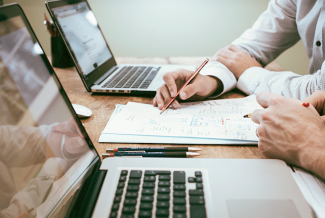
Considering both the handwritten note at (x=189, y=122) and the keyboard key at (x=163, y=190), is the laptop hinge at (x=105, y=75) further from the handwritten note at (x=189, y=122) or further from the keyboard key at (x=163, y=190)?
the keyboard key at (x=163, y=190)

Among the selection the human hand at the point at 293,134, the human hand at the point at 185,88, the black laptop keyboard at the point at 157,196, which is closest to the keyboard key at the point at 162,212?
the black laptop keyboard at the point at 157,196

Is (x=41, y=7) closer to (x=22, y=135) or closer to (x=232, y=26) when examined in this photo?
(x=232, y=26)

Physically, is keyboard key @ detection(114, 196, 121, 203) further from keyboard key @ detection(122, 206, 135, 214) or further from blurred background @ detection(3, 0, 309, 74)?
blurred background @ detection(3, 0, 309, 74)

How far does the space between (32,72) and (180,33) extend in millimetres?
1770

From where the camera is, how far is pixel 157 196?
31cm

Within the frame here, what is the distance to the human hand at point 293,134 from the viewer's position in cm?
39

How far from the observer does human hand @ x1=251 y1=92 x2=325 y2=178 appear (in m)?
0.39

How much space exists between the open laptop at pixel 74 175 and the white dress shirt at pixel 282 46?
1.20ft

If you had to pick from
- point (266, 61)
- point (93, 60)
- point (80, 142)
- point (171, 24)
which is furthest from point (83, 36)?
point (171, 24)

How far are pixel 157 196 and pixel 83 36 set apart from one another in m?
0.72

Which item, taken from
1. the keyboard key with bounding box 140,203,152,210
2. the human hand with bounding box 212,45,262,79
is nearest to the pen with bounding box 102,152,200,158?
the keyboard key with bounding box 140,203,152,210

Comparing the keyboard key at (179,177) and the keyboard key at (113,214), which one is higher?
the keyboard key at (113,214)

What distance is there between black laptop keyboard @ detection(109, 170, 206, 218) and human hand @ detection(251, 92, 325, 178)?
175 millimetres

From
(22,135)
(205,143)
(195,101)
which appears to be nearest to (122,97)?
(195,101)
